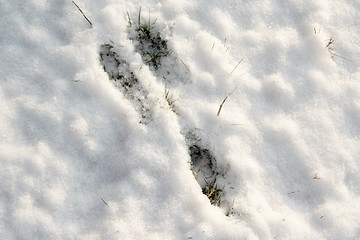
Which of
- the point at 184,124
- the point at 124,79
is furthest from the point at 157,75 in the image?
the point at 184,124

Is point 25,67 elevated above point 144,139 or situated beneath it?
elevated above

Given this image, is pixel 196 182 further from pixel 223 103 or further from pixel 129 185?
pixel 223 103

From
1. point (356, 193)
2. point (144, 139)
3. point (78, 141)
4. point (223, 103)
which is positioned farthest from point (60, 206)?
point (356, 193)

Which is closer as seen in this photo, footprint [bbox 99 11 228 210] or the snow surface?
the snow surface

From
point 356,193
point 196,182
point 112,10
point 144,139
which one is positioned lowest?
point 356,193

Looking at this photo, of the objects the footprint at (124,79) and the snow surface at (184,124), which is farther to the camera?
the footprint at (124,79)

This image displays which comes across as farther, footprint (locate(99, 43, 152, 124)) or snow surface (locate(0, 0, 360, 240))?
footprint (locate(99, 43, 152, 124))

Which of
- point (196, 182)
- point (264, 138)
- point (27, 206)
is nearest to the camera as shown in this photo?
point (27, 206)

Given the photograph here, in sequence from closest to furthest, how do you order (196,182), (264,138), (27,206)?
(27,206)
(196,182)
(264,138)
